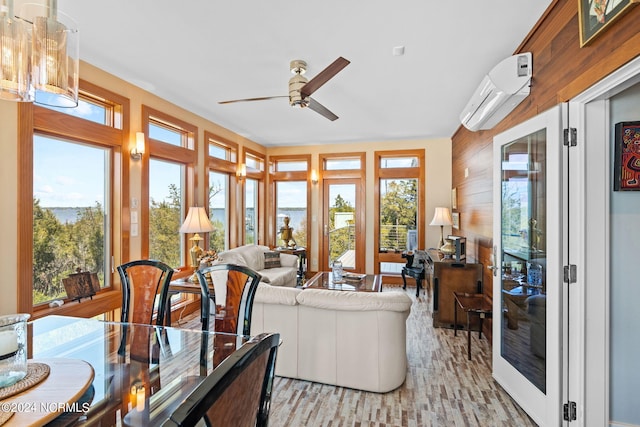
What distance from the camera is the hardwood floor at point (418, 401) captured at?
213 cm

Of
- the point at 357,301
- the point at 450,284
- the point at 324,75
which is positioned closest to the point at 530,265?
the point at 357,301

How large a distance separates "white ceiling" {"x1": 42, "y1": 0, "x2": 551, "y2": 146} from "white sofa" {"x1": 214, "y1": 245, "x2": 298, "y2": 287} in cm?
207

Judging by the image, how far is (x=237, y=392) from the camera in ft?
2.30

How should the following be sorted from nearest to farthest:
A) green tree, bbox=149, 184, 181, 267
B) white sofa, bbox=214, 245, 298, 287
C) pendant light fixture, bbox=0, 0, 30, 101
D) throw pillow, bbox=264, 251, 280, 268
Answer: pendant light fixture, bbox=0, 0, 30, 101 < green tree, bbox=149, 184, 181, 267 < white sofa, bbox=214, 245, 298, 287 < throw pillow, bbox=264, 251, 280, 268

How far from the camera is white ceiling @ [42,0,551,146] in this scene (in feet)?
7.14

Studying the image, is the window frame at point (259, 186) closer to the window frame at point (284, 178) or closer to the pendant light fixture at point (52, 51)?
the window frame at point (284, 178)

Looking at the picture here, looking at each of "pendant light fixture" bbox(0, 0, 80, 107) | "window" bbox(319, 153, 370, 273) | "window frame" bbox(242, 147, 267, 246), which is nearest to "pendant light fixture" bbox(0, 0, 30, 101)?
"pendant light fixture" bbox(0, 0, 80, 107)

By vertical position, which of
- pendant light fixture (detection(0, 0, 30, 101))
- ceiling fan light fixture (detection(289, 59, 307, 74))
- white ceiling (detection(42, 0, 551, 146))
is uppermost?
white ceiling (detection(42, 0, 551, 146))

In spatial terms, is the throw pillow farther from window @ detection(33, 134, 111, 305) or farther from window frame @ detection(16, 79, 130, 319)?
window @ detection(33, 134, 111, 305)

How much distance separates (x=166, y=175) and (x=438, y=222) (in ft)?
13.8

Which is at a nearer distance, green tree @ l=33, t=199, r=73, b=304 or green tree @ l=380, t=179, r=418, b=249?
green tree @ l=33, t=199, r=73, b=304

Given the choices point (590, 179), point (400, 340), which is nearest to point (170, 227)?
point (400, 340)

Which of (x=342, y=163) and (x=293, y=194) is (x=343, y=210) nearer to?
(x=342, y=163)

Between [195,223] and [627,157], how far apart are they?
387 cm
